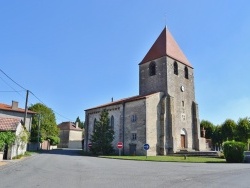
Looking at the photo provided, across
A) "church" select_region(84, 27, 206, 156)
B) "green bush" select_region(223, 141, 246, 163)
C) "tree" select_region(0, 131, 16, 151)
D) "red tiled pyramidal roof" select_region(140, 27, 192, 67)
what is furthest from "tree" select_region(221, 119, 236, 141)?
"tree" select_region(0, 131, 16, 151)

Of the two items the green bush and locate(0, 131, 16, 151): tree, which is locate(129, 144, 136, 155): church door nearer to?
the green bush

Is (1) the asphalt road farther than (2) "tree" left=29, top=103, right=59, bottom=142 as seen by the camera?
No

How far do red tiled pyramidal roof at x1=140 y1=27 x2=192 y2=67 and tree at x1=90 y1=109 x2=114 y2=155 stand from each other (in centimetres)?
1170

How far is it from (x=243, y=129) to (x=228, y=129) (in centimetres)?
322

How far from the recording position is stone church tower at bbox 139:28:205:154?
33781 mm

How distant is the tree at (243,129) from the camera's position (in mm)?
49781

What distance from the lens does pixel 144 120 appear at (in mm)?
32344

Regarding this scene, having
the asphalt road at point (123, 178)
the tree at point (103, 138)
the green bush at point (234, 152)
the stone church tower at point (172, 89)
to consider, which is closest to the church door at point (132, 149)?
the tree at point (103, 138)

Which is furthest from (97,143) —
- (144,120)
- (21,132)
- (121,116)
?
(21,132)

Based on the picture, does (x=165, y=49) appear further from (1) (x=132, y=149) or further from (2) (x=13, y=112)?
(2) (x=13, y=112)

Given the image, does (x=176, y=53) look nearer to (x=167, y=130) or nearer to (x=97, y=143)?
(x=167, y=130)

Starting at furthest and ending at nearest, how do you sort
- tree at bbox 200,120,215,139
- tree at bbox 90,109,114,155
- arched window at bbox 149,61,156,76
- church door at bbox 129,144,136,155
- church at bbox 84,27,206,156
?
tree at bbox 200,120,215,139 → arched window at bbox 149,61,156,76 → tree at bbox 90,109,114,155 → church door at bbox 129,144,136,155 → church at bbox 84,27,206,156

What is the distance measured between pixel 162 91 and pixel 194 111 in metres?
6.57

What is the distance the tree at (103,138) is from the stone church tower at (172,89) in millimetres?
7041
